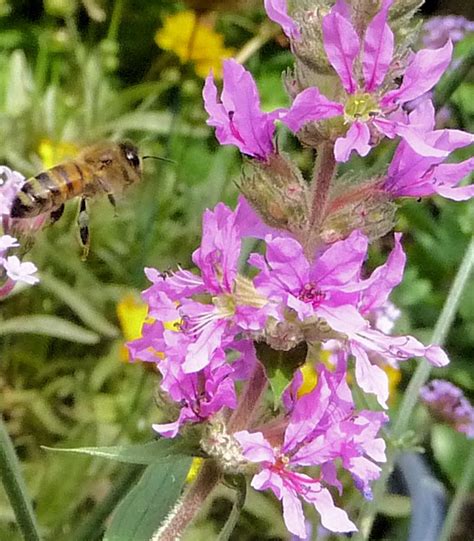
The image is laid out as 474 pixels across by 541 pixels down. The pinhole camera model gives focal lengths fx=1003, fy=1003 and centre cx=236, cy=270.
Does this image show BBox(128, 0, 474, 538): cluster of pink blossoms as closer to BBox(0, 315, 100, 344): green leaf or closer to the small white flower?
the small white flower

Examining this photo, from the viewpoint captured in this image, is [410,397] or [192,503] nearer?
[192,503]

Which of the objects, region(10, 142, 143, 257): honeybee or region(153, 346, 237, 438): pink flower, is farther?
region(10, 142, 143, 257): honeybee

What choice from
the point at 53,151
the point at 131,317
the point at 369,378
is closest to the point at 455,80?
the point at 369,378

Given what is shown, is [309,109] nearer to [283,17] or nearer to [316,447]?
[283,17]

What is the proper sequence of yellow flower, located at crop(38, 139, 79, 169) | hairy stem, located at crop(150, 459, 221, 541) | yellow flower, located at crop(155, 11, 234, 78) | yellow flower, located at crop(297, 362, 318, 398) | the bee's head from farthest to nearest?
1. yellow flower, located at crop(155, 11, 234, 78)
2. yellow flower, located at crop(38, 139, 79, 169)
3. yellow flower, located at crop(297, 362, 318, 398)
4. the bee's head
5. hairy stem, located at crop(150, 459, 221, 541)

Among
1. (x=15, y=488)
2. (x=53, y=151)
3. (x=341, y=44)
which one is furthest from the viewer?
(x=53, y=151)

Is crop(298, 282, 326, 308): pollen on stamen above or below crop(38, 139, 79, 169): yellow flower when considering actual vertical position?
above

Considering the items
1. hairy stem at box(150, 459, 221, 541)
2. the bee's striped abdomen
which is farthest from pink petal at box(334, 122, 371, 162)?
the bee's striped abdomen

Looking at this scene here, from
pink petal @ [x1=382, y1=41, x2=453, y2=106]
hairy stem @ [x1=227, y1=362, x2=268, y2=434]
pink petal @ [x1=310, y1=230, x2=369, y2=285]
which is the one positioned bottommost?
hairy stem @ [x1=227, y1=362, x2=268, y2=434]
